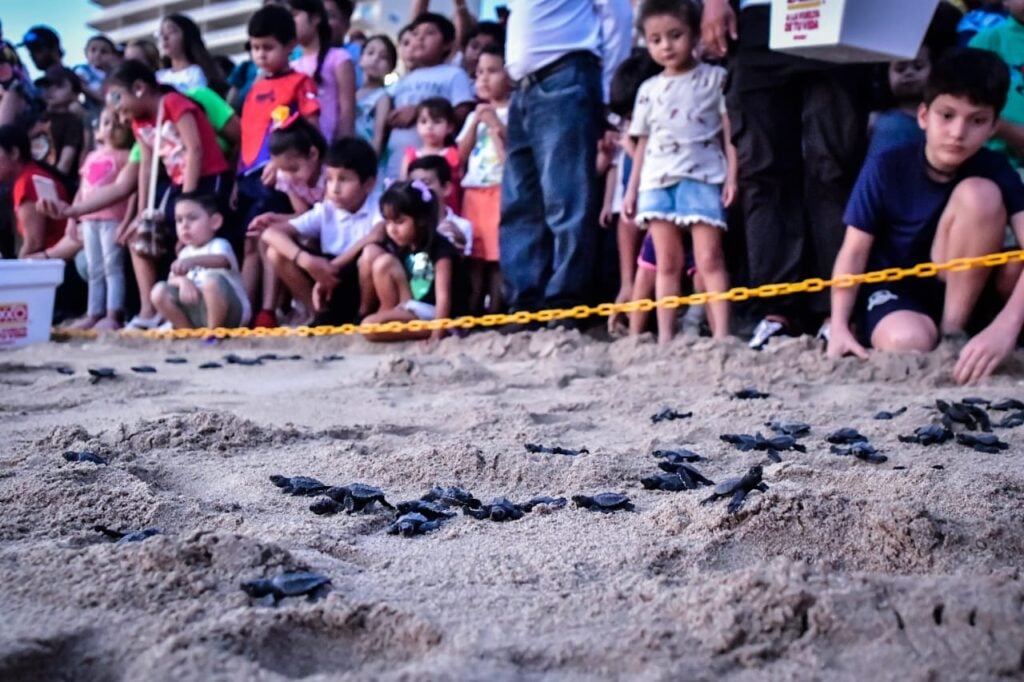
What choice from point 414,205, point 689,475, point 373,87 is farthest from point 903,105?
point 373,87

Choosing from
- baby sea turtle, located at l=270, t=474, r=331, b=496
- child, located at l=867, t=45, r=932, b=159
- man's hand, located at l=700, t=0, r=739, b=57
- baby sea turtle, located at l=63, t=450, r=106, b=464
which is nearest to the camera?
baby sea turtle, located at l=270, t=474, r=331, b=496

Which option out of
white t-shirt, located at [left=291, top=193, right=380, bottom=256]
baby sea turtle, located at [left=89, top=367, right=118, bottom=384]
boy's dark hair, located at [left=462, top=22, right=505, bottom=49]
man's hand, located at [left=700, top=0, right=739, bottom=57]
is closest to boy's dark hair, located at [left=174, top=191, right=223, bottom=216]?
white t-shirt, located at [left=291, top=193, right=380, bottom=256]

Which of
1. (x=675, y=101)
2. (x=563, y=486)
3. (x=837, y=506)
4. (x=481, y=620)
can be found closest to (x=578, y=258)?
(x=675, y=101)

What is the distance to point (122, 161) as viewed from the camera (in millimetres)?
6215

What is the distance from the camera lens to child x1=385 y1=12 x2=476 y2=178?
5445 mm

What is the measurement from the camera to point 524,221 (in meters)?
4.70

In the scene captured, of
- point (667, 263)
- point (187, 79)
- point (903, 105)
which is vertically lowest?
point (667, 263)

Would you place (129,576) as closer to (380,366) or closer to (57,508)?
(57,508)

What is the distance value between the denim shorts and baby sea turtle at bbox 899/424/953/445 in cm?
178

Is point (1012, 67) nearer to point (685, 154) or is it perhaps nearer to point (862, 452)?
point (685, 154)

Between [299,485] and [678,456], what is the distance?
0.81m

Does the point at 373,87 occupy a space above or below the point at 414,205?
above

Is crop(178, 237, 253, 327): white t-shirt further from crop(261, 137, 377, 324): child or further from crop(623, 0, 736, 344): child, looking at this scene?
crop(623, 0, 736, 344): child

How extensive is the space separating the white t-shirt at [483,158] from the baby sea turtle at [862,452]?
3147 mm
